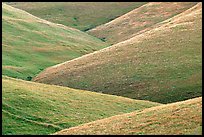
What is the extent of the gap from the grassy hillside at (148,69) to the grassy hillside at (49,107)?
7617 millimetres

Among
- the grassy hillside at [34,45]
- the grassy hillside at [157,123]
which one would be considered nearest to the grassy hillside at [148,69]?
the grassy hillside at [34,45]

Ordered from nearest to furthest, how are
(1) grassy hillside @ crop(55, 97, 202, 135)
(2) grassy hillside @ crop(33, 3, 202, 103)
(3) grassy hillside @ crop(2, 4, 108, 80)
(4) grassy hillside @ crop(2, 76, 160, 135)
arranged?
(1) grassy hillside @ crop(55, 97, 202, 135)
(4) grassy hillside @ crop(2, 76, 160, 135)
(2) grassy hillside @ crop(33, 3, 202, 103)
(3) grassy hillside @ crop(2, 4, 108, 80)

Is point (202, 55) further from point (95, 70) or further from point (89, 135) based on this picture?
point (89, 135)

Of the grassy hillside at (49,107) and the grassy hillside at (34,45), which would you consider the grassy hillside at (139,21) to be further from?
the grassy hillside at (49,107)

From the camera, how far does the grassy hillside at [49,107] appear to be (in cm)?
3925

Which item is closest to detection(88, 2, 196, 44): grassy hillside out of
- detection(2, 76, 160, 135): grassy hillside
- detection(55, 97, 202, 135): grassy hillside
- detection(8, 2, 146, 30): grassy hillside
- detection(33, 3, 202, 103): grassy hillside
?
detection(8, 2, 146, 30): grassy hillside

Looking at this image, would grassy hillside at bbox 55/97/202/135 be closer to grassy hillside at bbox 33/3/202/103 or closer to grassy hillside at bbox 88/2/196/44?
grassy hillside at bbox 33/3/202/103

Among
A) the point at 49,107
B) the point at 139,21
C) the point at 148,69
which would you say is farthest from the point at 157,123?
the point at 139,21

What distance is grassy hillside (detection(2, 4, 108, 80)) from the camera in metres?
72.9

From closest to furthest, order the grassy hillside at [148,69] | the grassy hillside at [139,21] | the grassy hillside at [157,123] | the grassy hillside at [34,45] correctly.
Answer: the grassy hillside at [157,123] < the grassy hillside at [148,69] < the grassy hillside at [34,45] < the grassy hillside at [139,21]

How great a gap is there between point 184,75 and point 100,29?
65.6 metres

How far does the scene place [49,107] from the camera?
4344cm

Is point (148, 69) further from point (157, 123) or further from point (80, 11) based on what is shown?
point (80, 11)

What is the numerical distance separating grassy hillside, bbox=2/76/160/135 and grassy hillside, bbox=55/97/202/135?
Result: 15.8 ft
